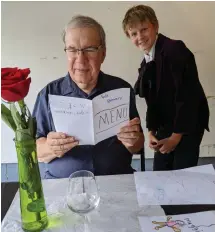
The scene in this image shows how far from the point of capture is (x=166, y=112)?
1.51 m

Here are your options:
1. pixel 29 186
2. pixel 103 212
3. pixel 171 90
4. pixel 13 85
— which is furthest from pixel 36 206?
pixel 171 90

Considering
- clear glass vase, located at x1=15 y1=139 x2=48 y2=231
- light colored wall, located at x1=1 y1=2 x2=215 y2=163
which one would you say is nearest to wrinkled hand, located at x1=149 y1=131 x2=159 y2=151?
light colored wall, located at x1=1 y1=2 x2=215 y2=163

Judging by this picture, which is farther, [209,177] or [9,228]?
[209,177]

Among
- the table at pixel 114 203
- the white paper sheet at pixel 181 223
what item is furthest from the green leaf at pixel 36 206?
the white paper sheet at pixel 181 223

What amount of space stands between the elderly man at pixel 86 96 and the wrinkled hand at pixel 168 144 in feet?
0.92

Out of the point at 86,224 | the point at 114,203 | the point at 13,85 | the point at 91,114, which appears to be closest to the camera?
the point at 13,85

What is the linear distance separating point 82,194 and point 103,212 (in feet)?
0.26

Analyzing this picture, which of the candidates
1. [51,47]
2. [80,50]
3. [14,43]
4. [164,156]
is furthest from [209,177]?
[14,43]

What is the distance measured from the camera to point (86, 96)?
4.40 feet

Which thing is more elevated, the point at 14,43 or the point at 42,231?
the point at 14,43

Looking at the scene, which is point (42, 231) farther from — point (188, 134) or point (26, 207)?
point (188, 134)

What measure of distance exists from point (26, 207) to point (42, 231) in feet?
0.27

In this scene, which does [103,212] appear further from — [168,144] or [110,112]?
[168,144]

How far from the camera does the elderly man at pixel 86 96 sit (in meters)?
1.25
